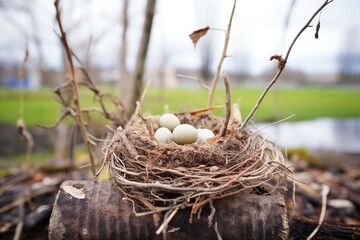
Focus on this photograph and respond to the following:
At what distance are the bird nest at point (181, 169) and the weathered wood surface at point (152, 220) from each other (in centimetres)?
5

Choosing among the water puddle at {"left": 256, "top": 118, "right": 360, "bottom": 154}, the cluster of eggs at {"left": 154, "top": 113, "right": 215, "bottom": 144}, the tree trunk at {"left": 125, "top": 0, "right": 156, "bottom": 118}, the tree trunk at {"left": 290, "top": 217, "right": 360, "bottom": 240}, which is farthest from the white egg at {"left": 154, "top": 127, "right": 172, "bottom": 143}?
the water puddle at {"left": 256, "top": 118, "right": 360, "bottom": 154}

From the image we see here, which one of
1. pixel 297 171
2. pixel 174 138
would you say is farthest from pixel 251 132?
pixel 297 171

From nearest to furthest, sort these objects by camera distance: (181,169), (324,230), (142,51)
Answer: (181,169), (324,230), (142,51)

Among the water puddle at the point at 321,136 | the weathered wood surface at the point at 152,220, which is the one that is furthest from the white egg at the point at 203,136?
the water puddle at the point at 321,136

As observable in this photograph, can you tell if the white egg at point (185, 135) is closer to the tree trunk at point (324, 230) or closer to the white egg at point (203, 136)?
the white egg at point (203, 136)

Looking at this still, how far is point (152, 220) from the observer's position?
46.2 inches

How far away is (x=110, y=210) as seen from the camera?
122 centimetres

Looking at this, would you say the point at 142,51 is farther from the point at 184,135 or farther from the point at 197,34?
the point at 184,135

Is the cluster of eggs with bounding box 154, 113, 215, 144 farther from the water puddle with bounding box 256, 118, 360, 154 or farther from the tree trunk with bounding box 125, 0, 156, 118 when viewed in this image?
the water puddle with bounding box 256, 118, 360, 154

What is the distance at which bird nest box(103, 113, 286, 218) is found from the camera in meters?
1.09

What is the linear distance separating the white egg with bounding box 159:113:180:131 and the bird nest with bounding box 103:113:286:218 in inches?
13.1

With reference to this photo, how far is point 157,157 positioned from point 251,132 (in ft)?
1.86

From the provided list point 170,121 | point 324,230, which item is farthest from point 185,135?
point 324,230

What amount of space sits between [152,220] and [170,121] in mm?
618
